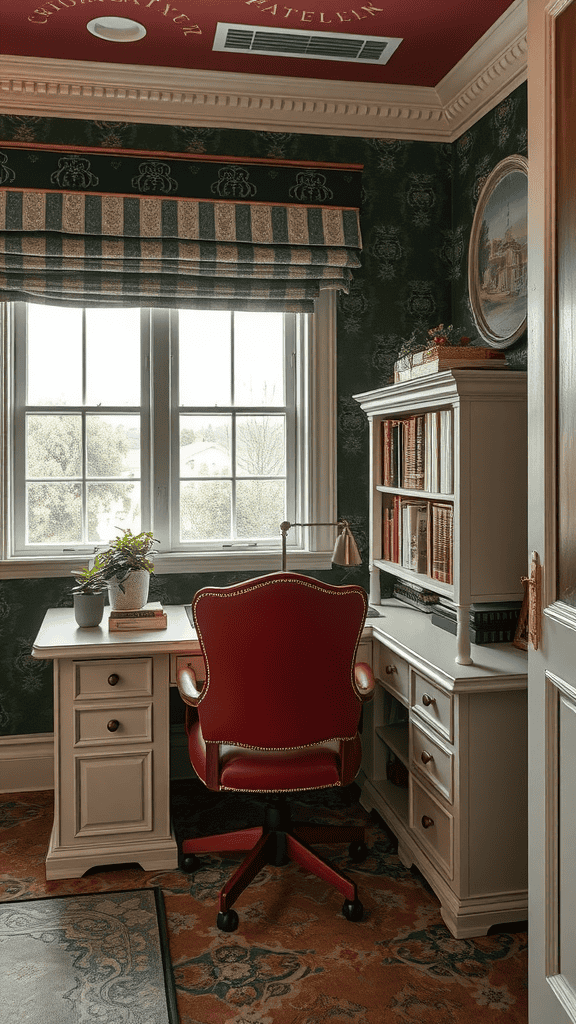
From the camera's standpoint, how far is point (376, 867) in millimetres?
2842

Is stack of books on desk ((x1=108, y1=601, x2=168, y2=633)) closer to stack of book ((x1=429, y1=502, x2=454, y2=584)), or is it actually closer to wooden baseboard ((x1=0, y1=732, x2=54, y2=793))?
wooden baseboard ((x1=0, y1=732, x2=54, y2=793))

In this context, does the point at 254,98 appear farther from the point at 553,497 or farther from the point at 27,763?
the point at 27,763

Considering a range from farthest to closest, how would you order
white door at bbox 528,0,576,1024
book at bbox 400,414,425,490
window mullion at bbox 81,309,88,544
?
window mullion at bbox 81,309,88,544
book at bbox 400,414,425,490
white door at bbox 528,0,576,1024

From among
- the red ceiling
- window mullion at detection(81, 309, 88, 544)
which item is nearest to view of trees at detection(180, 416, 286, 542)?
window mullion at detection(81, 309, 88, 544)

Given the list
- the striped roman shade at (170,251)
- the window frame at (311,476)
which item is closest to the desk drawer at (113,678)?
the window frame at (311,476)

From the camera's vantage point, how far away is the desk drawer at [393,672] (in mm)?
2848

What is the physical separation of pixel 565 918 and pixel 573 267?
135 cm

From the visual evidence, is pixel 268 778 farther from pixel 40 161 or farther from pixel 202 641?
pixel 40 161

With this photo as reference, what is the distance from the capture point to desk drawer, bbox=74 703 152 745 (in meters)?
2.84

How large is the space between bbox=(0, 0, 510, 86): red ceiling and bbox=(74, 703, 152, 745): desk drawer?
95.5 inches

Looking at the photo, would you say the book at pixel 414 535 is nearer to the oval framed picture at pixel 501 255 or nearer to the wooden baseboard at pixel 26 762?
the oval framed picture at pixel 501 255

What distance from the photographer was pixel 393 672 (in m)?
2.99

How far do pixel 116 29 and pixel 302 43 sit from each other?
2.25 ft

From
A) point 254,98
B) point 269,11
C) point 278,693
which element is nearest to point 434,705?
point 278,693
